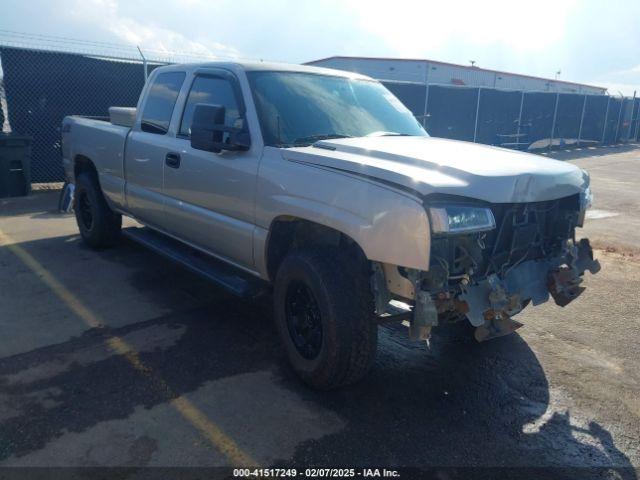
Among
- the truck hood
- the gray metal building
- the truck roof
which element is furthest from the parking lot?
the gray metal building

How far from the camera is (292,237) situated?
3898 millimetres

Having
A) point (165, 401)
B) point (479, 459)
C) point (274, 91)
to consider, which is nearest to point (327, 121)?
point (274, 91)

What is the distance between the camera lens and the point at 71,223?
8047mm

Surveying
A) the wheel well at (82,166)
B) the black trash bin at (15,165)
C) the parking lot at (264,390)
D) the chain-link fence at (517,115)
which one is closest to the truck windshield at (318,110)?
the parking lot at (264,390)

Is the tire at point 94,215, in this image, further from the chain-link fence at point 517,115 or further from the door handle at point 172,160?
the chain-link fence at point 517,115

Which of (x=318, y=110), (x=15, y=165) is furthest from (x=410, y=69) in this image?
(x=318, y=110)

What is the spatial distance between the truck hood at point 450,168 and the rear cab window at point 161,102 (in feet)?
6.22

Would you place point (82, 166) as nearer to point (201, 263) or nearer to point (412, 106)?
point (201, 263)

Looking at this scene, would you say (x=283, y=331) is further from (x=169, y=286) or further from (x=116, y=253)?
(x=116, y=253)

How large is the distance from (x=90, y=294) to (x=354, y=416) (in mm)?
3100

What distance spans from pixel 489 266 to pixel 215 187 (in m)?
2.12

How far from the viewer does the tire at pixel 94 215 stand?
634 cm

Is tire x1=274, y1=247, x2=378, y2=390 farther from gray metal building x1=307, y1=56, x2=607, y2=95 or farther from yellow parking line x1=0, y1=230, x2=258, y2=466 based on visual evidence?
gray metal building x1=307, y1=56, x2=607, y2=95

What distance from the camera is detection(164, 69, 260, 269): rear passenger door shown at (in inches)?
156
